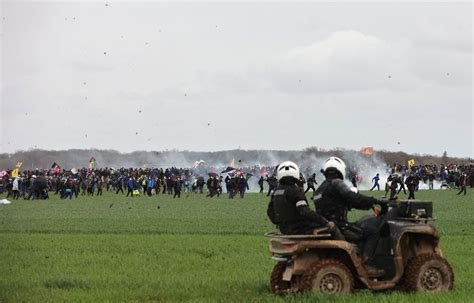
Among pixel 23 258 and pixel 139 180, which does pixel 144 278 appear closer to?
pixel 23 258

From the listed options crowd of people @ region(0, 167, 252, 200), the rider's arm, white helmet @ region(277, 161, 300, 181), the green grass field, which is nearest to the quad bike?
the green grass field

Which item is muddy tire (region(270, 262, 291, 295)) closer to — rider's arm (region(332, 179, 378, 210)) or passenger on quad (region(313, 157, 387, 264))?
passenger on quad (region(313, 157, 387, 264))

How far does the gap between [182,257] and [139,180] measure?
186 ft

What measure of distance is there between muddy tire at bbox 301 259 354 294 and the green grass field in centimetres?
22

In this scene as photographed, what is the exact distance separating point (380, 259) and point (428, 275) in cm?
72

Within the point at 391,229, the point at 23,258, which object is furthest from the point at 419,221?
the point at 23,258

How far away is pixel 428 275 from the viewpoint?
41.0 ft

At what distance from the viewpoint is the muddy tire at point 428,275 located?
1241 cm

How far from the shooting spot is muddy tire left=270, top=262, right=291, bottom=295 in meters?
12.9

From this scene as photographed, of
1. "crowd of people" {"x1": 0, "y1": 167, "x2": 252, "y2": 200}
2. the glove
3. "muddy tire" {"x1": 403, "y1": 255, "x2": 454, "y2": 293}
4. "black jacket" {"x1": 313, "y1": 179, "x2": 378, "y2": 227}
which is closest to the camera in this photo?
"black jacket" {"x1": 313, "y1": 179, "x2": 378, "y2": 227}

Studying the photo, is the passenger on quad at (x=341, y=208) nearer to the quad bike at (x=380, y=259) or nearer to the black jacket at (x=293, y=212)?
the quad bike at (x=380, y=259)

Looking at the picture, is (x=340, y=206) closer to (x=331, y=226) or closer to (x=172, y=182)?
(x=331, y=226)

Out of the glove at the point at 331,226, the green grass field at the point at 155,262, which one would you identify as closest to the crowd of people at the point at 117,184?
the green grass field at the point at 155,262

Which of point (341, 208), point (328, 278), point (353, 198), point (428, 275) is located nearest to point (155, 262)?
point (341, 208)
